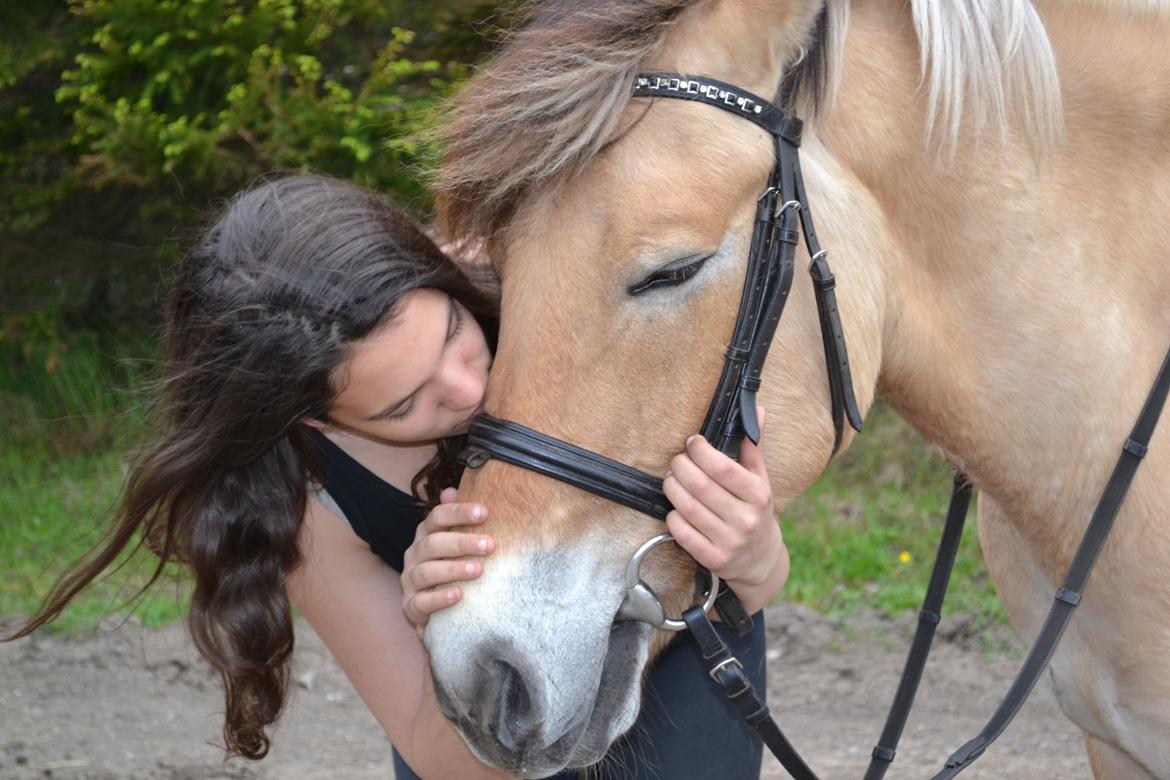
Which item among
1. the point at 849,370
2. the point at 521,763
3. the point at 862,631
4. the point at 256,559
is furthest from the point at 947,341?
the point at 862,631

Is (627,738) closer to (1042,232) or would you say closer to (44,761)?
(1042,232)

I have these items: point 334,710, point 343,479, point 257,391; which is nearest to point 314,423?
point 343,479

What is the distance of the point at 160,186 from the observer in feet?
20.2

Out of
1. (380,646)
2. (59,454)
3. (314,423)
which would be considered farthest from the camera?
(59,454)

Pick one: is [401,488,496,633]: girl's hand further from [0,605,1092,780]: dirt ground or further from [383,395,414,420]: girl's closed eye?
[0,605,1092,780]: dirt ground

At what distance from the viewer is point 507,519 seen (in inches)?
64.6

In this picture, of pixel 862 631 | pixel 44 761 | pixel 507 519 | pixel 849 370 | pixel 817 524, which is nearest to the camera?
pixel 507 519

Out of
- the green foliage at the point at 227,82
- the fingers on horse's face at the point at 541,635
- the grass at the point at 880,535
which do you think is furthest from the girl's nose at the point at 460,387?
the green foliage at the point at 227,82

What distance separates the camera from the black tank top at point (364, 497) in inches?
88.8

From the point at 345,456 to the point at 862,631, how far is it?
2694 mm

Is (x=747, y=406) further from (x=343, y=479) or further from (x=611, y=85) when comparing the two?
(x=343, y=479)

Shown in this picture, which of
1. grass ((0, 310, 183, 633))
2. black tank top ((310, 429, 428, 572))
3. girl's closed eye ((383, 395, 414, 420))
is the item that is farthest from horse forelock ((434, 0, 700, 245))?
grass ((0, 310, 183, 633))

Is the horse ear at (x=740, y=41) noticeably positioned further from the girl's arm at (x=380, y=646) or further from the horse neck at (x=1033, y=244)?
the girl's arm at (x=380, y=646)

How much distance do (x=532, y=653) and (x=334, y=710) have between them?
278 centimetres
